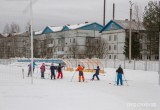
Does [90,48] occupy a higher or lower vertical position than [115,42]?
lower

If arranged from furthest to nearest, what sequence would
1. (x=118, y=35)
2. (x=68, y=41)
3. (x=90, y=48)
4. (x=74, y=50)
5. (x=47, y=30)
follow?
(x=47, y=30) < (x=68, y=41) < (x=74, y=50) < (x=90, y=48) < (x=118, y=35)

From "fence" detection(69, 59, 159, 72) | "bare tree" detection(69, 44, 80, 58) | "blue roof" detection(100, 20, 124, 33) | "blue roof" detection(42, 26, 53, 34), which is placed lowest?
"fence" detection(69, 59, 159, 72)

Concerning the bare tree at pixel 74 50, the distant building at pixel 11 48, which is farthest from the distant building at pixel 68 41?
the distant building at pixel 11 48

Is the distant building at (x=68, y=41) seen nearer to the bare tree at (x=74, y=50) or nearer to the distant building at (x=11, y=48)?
the bare tree at (x=74, y=50)

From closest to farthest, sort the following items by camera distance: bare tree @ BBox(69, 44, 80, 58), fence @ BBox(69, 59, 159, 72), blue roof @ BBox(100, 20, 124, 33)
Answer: fence @ BBox(69, 59, 159, 72) → blue roof @ BBox(100, 20, 124, 33) → bare tree @ BBox(69, 44, 80, 58)

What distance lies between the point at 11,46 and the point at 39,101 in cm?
8754

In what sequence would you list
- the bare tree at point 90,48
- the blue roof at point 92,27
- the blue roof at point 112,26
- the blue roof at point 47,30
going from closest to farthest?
the blue roof at point 112,26 → the bare tree at point 90,48 → the blue roof at point 92,27 → the blue roof at point 47,30

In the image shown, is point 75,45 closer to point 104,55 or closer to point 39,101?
point 104,55

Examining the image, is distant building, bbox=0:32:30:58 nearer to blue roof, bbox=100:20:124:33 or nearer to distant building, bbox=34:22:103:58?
distant building, bbox=34:22:103:58

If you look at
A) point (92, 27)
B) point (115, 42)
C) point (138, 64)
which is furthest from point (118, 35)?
point (138, 64)

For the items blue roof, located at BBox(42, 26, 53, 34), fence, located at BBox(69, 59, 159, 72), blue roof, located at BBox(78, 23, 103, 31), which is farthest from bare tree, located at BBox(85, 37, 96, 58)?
fence, located at BBox(69, 59, 159, 72)

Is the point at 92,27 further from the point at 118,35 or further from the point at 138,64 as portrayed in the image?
the point at 138,64

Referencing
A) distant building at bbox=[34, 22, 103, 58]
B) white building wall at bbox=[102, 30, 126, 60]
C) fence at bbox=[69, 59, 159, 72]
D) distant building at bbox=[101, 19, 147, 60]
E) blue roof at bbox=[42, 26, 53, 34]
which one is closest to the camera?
fence at bbox=[69, 59, 159, 72]

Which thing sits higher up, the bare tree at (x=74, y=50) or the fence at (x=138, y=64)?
the bare tree at (x=74, y=50)
